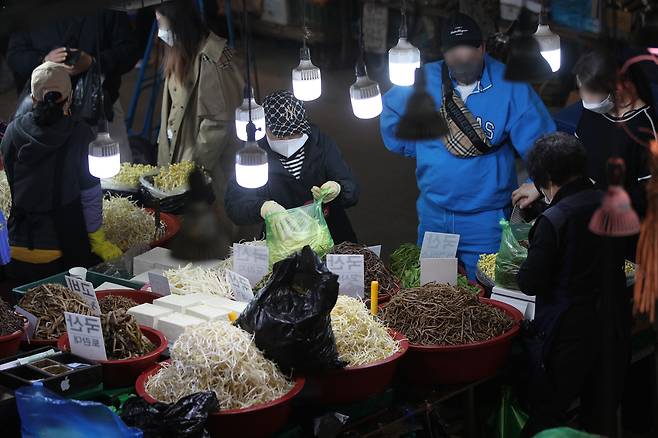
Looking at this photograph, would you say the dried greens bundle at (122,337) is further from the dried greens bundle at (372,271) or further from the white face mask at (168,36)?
the white face mask at (168,36)

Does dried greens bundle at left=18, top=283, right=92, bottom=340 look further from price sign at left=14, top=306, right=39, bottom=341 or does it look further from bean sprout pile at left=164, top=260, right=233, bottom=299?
bean sprout pile at left=164, top=260, right=233, bottom=299

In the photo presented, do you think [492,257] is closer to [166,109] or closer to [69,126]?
[69,126]

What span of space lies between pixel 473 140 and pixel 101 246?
216cm

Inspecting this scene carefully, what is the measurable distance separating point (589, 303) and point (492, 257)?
946 mm

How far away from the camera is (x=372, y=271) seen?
4.52 m

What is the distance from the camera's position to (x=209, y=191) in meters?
6.46

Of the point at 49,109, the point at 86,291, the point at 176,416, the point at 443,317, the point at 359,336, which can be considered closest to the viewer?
the point at 176,416

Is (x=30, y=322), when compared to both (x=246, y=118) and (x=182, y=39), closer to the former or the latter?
(x=246, y=118)

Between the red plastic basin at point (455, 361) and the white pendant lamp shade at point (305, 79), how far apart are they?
176 cm

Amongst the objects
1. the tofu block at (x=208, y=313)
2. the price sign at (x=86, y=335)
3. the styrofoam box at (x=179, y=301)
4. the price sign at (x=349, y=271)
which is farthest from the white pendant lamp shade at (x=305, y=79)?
the price sign at (x=86, y=335)

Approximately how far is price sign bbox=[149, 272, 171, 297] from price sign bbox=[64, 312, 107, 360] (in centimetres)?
81

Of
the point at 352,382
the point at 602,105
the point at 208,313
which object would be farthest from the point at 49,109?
the point at 602,105

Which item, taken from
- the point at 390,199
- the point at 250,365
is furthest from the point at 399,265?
the point at 390,199

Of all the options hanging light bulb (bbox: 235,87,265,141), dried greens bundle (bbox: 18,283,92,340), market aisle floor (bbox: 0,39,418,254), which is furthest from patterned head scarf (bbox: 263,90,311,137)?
market aisle floor (bbox: 0,39,418,254)
